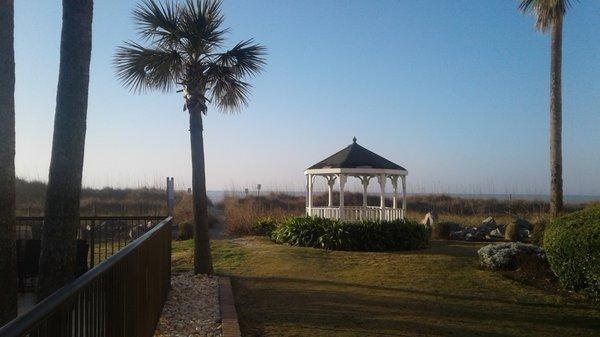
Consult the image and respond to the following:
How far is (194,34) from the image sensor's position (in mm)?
10773

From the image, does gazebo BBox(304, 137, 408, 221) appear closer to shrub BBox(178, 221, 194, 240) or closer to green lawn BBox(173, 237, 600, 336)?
green lawn BBox(173, 237, 600, 336)

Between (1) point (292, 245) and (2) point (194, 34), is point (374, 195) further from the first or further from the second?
(2) point (194, 34)

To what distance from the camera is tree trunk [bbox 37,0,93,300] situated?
5074mm

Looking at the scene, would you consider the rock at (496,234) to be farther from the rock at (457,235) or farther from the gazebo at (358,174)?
the gazebo at (358,174)

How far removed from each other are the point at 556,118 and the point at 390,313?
11.3 meters

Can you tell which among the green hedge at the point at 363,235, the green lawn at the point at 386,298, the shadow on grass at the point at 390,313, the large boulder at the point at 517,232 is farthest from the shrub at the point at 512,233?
the shadow on grass at the point at 390,313

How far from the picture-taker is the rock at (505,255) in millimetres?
11688

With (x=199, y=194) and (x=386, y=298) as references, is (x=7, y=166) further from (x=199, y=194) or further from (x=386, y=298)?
(x=199, y=194)

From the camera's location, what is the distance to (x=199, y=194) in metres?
11.1

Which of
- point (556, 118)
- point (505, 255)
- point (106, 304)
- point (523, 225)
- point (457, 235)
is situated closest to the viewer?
point (106, 304)

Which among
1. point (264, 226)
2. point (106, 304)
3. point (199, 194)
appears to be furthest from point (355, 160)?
point (106, 304)

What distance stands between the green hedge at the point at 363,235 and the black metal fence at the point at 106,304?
30.5 feet

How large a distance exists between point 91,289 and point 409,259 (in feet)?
36.0

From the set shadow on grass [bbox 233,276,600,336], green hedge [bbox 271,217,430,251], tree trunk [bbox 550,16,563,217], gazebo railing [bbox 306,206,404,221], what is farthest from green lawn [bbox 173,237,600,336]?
tree trunk [bbox 550,16,563,217]
